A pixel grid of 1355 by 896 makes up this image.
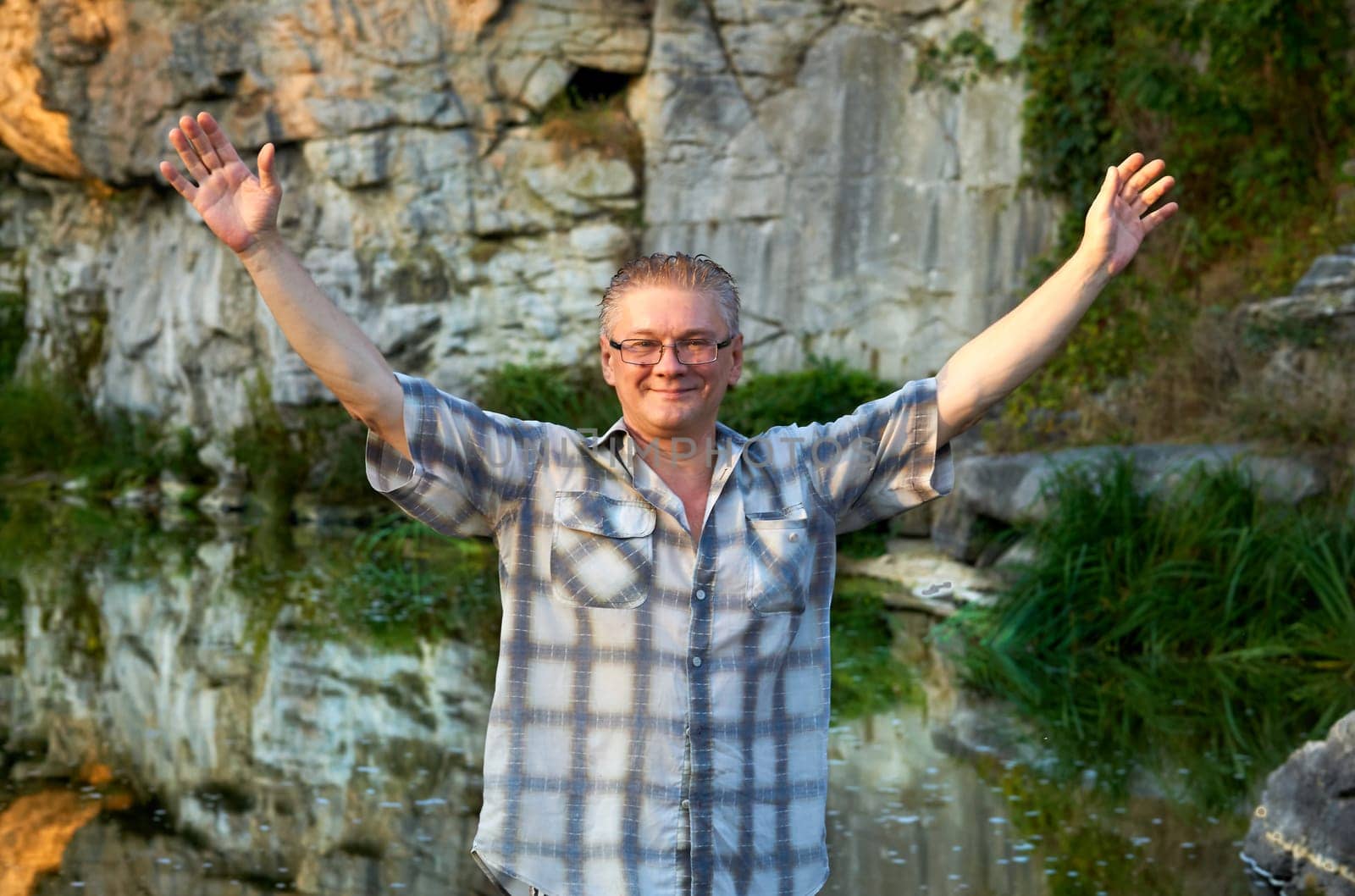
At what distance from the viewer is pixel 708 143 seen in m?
15.6

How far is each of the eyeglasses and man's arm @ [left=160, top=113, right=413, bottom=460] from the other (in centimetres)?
34

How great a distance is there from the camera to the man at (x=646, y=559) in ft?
8.13

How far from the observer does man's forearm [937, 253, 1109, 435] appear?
8.68ft

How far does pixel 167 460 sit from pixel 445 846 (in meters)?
14.0

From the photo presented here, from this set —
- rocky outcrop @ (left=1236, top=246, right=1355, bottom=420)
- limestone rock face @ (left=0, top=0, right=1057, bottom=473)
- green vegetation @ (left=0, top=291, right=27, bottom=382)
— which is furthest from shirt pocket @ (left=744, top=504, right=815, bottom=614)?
green vegetation @ (left=0, top=291, right=27, bottom=382)

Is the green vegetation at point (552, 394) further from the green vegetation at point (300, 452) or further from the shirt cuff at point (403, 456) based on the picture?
the shirt cuff at point (403, 456)

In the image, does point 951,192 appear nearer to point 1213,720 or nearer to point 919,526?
point 919,526

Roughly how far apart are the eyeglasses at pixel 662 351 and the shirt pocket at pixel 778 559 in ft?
0.78

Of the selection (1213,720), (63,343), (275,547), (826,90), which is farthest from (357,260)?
(1213,720)

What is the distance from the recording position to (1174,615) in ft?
29.7

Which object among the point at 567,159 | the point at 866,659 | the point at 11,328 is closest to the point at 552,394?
the point at 567,159

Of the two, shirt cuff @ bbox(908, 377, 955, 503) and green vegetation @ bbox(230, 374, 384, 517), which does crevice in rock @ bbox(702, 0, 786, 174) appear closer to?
green vegetation @ bbox(230, 374, 384, 517)

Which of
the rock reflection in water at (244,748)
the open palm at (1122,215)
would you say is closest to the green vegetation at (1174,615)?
the rock reflection in water at (244,748)

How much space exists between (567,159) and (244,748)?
948 centimetres
